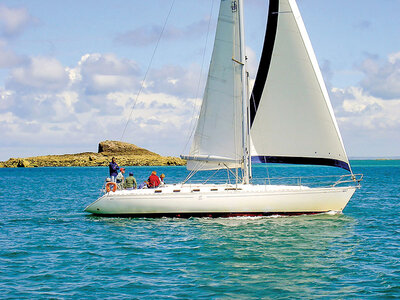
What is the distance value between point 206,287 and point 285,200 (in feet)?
32.9

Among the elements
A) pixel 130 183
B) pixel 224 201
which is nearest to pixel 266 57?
pixel 224 201

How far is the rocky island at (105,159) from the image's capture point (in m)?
167

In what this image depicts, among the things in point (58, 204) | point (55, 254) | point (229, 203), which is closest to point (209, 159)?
point (229, 203)

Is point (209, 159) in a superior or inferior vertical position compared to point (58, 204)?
superior

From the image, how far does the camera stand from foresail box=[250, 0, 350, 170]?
22.0m

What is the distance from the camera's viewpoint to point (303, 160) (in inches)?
880

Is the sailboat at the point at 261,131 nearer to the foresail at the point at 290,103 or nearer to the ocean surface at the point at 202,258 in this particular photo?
the foresail at the point at 290,103

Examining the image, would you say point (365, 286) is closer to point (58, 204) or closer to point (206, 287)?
point (206, 287)

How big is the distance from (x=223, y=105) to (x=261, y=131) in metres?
2.25

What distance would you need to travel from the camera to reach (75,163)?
563 ft

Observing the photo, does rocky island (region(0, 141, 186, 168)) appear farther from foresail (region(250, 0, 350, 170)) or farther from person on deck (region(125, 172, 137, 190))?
foresail (region(250, 0, 350, 170))

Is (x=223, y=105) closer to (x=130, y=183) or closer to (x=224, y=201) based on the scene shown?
(x=224, y=201)

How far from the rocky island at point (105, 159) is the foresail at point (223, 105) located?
141591mm

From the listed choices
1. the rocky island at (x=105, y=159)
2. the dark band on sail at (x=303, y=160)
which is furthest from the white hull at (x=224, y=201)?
the rocky island at (x=105, y=159)
